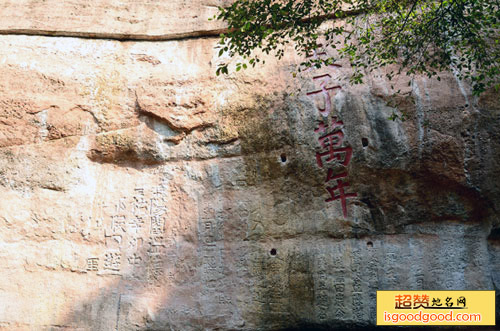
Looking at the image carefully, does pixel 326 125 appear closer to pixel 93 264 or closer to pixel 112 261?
pixel 112 261

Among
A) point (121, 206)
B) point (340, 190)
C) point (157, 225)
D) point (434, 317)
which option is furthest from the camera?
point (121, 206)

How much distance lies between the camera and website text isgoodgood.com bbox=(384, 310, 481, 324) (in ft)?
15.1

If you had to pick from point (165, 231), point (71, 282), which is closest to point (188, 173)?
point (165, 231)

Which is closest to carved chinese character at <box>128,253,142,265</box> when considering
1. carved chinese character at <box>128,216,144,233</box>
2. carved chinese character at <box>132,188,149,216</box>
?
carved chinese character at <box>128,216,144,233</box>

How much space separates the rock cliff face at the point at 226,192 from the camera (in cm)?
497

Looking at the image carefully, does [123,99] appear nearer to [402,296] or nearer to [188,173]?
[188,173]

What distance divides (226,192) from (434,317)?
221 cm

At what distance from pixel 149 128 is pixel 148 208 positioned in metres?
0.83

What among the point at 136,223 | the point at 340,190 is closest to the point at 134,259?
the point at 136,223

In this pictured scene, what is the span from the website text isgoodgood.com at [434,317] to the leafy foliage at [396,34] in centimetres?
191

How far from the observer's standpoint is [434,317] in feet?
15.3

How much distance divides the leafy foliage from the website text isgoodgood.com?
191 cm

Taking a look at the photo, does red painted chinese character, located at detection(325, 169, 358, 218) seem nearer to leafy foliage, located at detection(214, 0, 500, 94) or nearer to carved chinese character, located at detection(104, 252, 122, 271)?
leafy foliage, located at detection(214, 0, 500, 94)

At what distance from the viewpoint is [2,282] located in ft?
16.7
